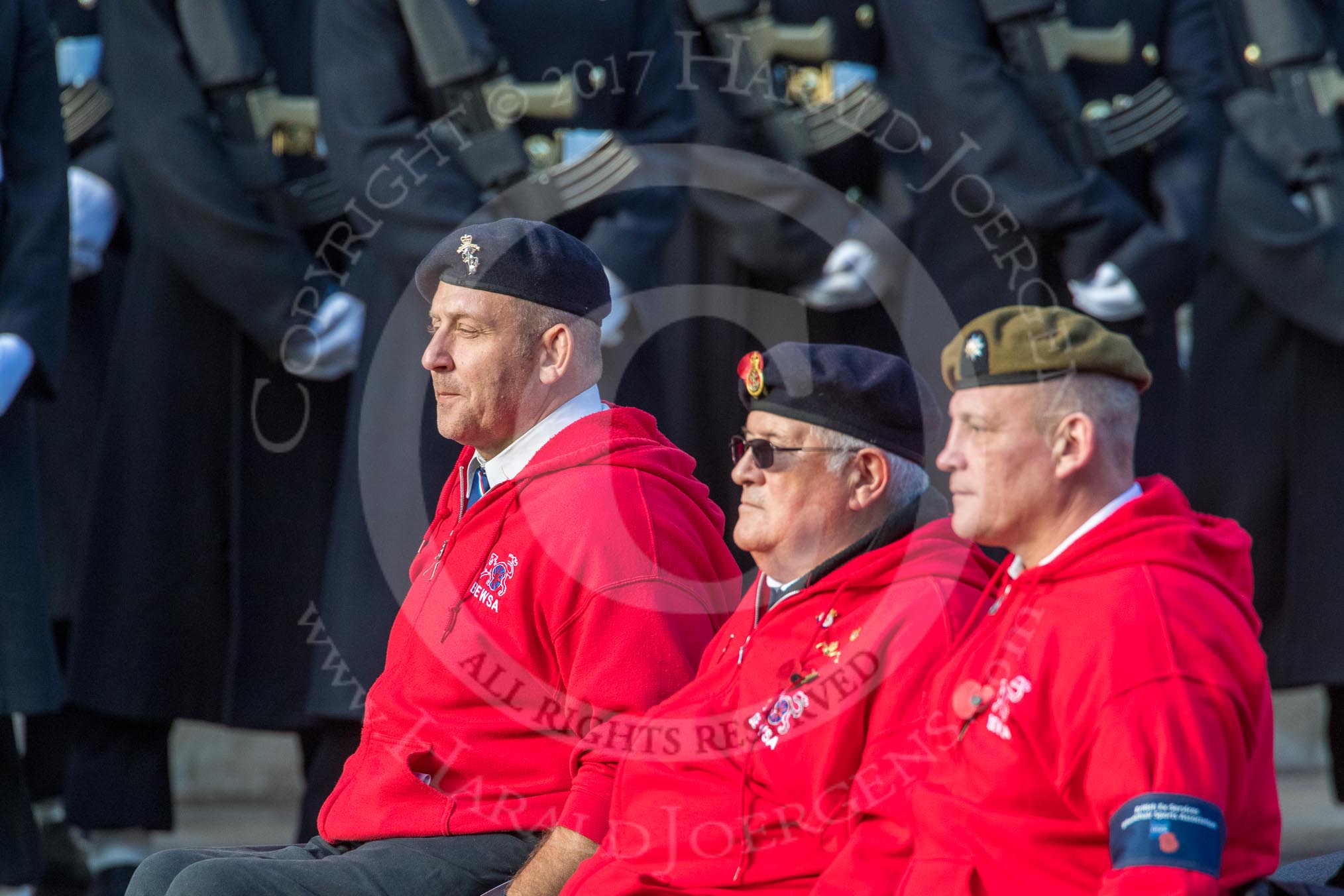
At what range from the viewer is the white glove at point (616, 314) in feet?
13.7

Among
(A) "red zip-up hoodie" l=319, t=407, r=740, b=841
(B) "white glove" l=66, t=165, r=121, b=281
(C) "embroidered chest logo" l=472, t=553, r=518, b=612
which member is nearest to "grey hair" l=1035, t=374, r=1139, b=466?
(A) "red zip-up hoodie" l=319, t=407, r=740, b=841

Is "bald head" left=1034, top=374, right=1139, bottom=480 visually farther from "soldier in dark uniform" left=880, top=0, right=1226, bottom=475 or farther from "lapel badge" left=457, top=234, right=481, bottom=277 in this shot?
"soldier in dark uniform" left=880, top=0, right=1226, bottom=475

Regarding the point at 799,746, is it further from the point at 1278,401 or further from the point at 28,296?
the point at 1278,401

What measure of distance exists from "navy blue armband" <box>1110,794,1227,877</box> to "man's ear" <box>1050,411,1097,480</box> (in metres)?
0.41

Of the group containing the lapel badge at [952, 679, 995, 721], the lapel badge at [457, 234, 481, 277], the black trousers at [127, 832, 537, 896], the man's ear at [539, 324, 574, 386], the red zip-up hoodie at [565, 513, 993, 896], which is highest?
the lapel badge at [457, 234, 481, 277]

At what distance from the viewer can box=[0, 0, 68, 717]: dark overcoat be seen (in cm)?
396

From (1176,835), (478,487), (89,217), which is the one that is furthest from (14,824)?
(1176,835)

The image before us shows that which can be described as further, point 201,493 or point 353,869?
point 201,493

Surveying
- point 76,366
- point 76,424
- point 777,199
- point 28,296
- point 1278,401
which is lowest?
point 1278,401

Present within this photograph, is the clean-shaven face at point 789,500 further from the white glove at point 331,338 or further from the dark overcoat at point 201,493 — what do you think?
the dark overcoat at point 201,493

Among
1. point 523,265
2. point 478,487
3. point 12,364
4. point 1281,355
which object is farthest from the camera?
point 1281,355

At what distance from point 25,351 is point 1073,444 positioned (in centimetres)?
251

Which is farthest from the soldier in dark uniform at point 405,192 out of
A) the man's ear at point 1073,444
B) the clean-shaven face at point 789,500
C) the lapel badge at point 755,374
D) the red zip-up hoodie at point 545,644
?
the man's ear at point 1073,444

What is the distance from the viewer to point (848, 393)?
2523 mm
